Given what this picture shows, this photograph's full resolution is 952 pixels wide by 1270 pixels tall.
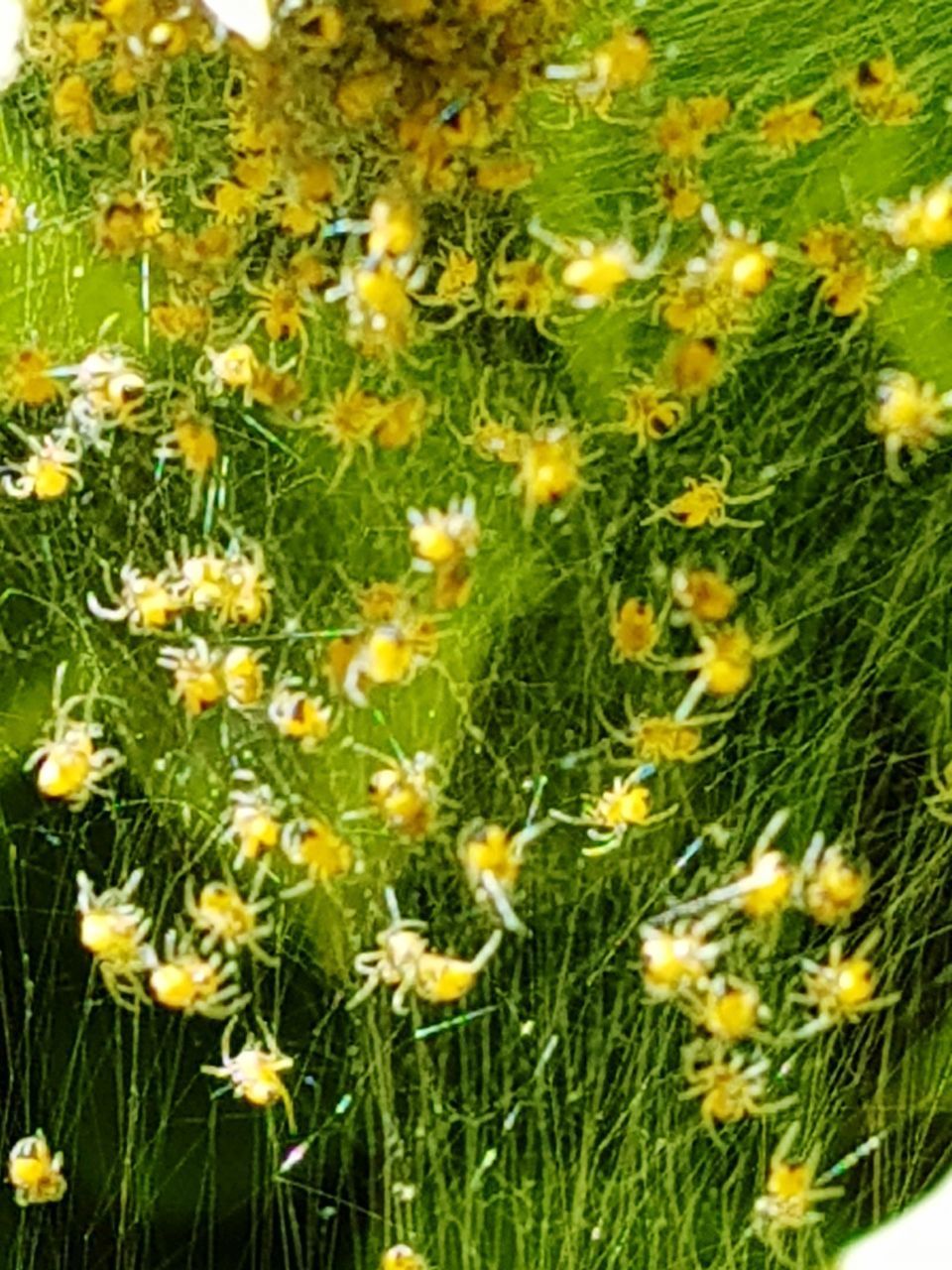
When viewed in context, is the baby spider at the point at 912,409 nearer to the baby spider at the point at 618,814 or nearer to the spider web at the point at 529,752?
the spider web at the point at 529,752

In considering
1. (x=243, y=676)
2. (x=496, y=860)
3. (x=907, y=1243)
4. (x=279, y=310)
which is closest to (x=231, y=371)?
(x=279, y=310)

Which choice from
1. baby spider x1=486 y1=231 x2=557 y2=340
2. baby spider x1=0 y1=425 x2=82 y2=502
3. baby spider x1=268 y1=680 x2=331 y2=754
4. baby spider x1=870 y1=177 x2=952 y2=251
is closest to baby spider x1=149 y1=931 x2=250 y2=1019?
baby spider x1=268 y1=680 x2=331 y2=754

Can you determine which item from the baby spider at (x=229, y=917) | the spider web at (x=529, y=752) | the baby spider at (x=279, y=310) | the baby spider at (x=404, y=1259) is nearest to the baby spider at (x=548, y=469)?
the spider web at (x=529, y=752)

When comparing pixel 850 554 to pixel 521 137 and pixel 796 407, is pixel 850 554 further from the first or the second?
pixel 521 137

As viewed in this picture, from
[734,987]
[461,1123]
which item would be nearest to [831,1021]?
[734,987]

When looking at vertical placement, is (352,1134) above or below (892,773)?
below

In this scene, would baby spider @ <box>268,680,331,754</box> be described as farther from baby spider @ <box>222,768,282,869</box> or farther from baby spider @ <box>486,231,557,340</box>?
baby spider @ <box>486,231,557,340</box>
